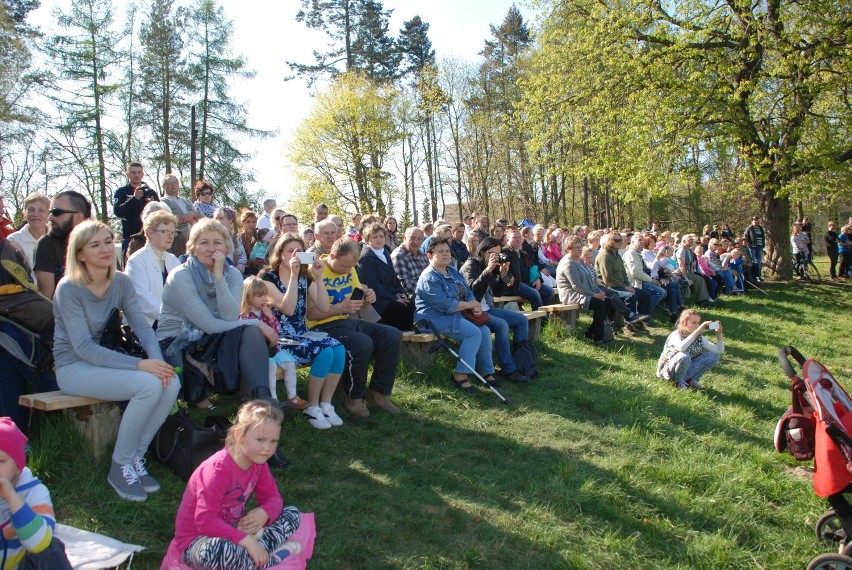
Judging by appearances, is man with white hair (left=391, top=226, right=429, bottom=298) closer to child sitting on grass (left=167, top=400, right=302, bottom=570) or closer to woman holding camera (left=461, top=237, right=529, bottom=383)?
woman holding camera (left=461, top=237, right=529, bottom=383)

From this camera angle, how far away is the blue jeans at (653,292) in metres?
10.3

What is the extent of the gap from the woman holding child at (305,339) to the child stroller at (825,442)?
10.3 ft

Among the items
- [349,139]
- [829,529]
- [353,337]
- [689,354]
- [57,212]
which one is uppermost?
[349,139]

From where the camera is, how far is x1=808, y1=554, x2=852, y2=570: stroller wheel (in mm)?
3082

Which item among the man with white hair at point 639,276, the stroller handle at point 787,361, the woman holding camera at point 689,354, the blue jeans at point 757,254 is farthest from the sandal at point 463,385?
the blue jeans at point 757,254

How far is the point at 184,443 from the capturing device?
3.69 meters

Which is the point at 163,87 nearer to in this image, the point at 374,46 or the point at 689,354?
the point at 374,46

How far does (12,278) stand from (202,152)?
22.8 meters

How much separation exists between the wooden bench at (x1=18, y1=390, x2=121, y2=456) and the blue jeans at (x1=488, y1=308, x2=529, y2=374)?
12.8 feet

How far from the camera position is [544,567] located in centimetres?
317

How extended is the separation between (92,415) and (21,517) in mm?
1643

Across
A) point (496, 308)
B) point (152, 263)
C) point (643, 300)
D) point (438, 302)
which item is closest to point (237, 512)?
point (152, 263)

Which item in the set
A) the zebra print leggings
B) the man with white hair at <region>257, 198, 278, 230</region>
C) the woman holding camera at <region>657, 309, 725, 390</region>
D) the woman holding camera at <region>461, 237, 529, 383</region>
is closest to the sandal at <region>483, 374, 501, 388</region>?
the woman holding camera at <region>461, 237, 529, 383</region>

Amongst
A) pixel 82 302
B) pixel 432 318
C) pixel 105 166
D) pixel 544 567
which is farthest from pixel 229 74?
pixel 544 567
